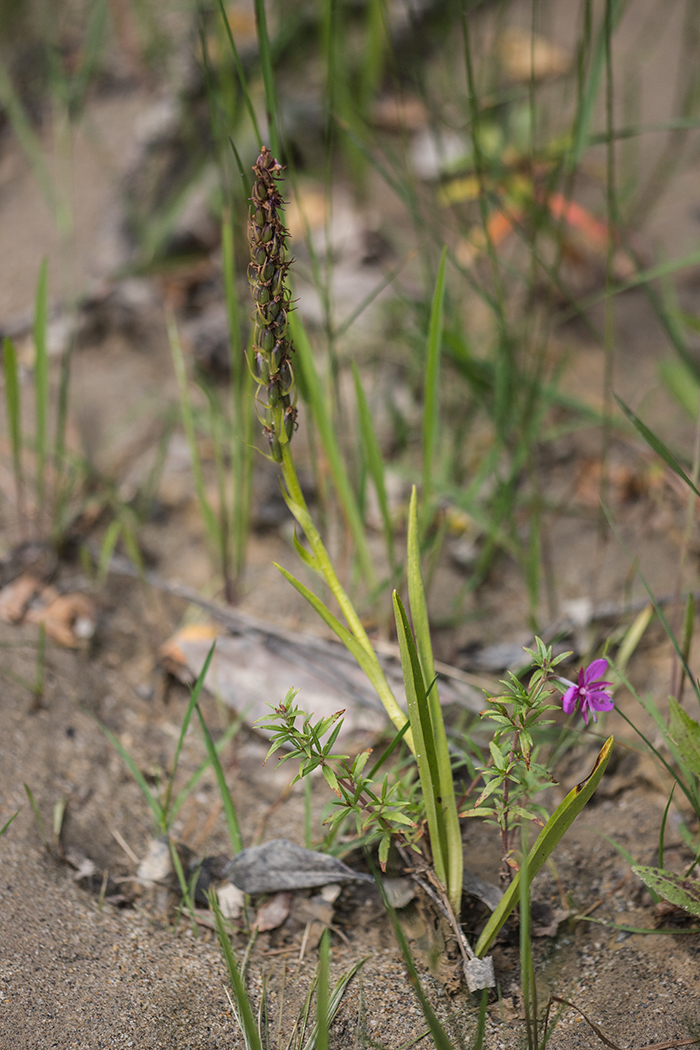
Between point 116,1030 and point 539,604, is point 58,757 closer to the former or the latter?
point 116,1030

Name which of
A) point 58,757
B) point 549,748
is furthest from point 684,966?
point 58,757

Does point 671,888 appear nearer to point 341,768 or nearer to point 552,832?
point 552,832

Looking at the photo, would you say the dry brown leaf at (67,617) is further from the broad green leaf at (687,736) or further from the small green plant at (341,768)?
the broad green leaf at (687,736)

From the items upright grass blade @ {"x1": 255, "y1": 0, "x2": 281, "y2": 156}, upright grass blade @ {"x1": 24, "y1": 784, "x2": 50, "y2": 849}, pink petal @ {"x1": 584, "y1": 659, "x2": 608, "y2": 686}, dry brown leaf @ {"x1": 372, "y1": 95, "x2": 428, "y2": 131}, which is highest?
dry brown leaf @ {"x1": 372, "y1": 95, "x2": 428, "y2": 131}

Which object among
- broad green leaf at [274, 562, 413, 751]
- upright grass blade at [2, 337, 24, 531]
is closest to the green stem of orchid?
broad green leaf at [274, 562, 413, 751]

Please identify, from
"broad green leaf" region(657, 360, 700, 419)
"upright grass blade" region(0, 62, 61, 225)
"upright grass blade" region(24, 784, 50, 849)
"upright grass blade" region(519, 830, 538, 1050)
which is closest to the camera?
"upright grass blade" region(519, 830, 538, 1050)

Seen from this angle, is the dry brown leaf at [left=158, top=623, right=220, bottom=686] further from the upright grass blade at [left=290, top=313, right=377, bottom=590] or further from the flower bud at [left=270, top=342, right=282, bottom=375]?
the flower bud at [left=270, top=342, right=282, bottom=375]

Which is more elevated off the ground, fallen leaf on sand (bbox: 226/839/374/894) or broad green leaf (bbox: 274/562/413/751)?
broad green leaf (bbox: 274/562/413/751)
